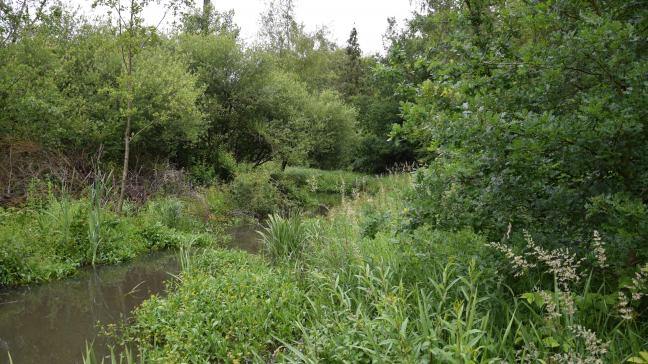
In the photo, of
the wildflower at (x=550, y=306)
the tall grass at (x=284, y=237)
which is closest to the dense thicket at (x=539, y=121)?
the wildflower at (x=550, y=306)

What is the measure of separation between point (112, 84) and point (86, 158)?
228 cm

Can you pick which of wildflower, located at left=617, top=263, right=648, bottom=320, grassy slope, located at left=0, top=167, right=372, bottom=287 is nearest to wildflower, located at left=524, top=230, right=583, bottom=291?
wildflower, located at left=617, top=263, right=648, bottom=320

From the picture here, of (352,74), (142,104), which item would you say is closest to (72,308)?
(142,104)

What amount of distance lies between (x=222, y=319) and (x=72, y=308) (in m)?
2.68

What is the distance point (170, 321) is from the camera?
468cm

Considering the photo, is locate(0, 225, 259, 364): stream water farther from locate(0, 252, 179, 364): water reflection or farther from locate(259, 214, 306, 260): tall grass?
locate(259, 214, 306, 260): tall grass

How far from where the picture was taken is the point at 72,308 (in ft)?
19.5

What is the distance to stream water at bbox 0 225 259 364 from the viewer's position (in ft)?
15.5

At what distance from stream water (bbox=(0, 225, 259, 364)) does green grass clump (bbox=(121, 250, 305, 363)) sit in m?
0.57

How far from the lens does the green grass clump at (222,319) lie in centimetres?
410

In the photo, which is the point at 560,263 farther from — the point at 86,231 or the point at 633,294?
the point at 86,231

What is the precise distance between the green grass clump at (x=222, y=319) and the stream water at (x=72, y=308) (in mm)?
566

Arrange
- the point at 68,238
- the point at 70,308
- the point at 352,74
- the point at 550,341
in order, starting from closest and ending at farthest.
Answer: the point at 550,341, the point at 70,308, the point at 68,238, the point at 352,74

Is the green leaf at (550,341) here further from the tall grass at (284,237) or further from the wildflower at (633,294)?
the tall grass at (284,237)
